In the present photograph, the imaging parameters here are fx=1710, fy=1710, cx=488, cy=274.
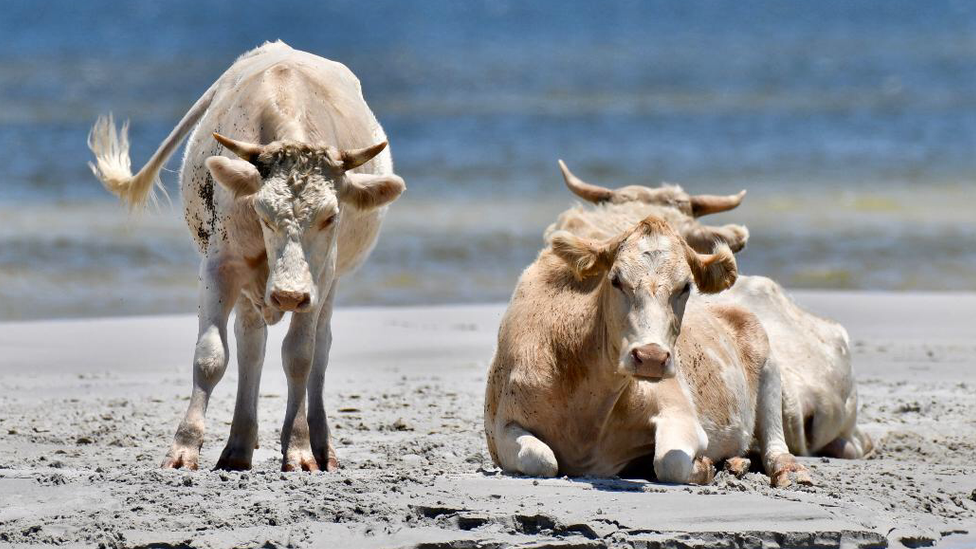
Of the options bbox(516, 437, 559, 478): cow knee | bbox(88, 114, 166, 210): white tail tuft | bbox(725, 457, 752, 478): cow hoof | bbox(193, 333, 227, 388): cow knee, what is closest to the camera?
bbox(516, 437, 559, 478): cow knee

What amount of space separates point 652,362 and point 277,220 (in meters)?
1.69

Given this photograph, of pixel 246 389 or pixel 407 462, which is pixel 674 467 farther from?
pixel 246 389

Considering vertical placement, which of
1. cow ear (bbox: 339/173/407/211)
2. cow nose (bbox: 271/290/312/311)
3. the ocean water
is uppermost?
the ocean water

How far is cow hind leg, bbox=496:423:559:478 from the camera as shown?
23.4ft

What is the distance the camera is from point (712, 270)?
7.38 meters

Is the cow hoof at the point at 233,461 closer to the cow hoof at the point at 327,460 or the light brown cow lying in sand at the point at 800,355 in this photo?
the cow hoof at the point at 327,460

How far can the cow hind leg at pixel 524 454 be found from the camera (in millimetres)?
7137

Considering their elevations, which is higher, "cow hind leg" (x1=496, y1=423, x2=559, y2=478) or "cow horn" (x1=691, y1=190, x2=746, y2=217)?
"cow horn" (x1=691, y1=190, x2=746, y2=217)

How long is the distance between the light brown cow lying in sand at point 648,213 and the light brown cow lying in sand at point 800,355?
10 millimetres

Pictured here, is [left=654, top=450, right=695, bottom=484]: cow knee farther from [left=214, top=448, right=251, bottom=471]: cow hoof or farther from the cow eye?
[left=214, top=448, right=251, bottom=471]: cow hoof

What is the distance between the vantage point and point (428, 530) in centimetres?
590

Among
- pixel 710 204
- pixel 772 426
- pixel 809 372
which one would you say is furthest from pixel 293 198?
pixel 710 204

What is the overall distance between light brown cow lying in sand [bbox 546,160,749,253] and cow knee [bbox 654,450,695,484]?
1919mm

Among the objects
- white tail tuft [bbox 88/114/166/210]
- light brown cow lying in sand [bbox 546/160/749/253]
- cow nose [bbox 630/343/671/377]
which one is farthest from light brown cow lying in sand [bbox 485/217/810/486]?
white tail tuft [bbox 88/114/166/210]
